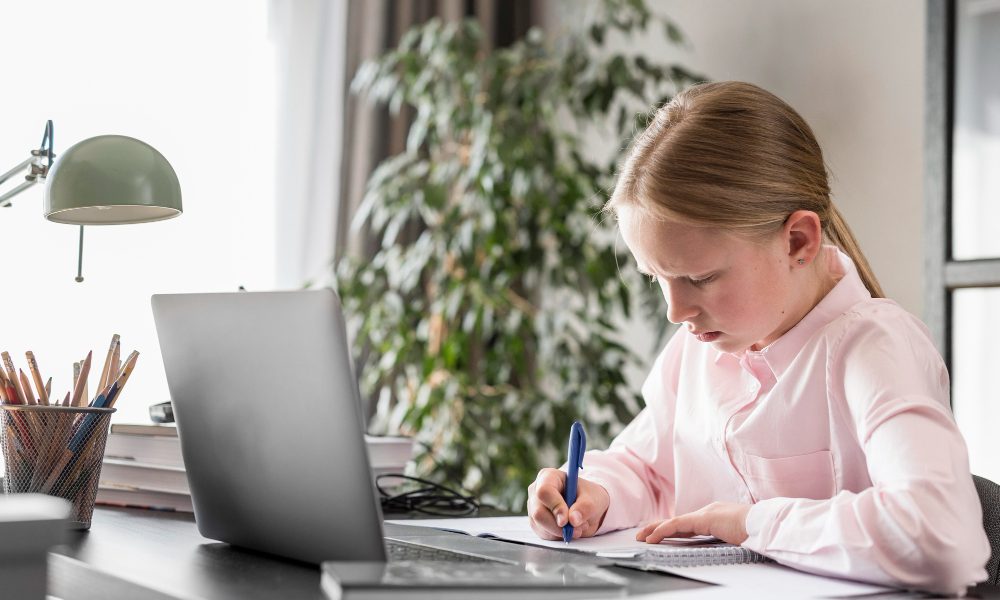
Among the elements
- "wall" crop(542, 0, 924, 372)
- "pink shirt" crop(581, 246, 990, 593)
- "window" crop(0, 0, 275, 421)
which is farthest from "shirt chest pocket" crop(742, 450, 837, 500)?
"window" crop(0, 0, 275, 421)

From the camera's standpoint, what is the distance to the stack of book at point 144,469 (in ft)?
4.05

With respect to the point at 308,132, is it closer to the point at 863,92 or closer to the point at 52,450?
the point at 863,92

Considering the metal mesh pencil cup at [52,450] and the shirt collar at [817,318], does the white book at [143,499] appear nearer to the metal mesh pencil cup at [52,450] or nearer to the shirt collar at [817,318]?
the metal mesh pencil cup at [52,450]

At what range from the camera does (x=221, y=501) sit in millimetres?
940

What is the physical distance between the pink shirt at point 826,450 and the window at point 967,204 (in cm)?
103

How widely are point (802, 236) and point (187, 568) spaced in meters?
0.65

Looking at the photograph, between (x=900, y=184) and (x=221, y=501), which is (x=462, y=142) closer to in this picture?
(x=900, y=184)

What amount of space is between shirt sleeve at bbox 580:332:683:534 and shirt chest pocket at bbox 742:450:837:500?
14 centimetres

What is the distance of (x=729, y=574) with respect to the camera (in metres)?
0.82

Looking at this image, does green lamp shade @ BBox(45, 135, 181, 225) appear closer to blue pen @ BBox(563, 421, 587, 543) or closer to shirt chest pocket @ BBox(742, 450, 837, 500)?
blue pen @ BBox(563, 421, 587, 543)

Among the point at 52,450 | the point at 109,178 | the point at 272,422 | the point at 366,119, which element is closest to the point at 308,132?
the point at 366,119

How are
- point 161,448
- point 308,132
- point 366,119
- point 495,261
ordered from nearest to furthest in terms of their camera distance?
1. point 161,448
2. point 495,261
3. point 308,132
4. point 366,119

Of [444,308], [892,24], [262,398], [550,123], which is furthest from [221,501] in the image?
[892,24]

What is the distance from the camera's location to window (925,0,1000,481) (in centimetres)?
200
